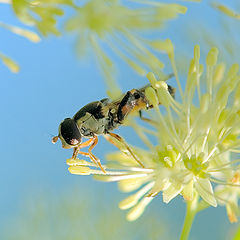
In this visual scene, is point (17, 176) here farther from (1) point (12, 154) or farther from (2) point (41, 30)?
(2) point (41, 30)

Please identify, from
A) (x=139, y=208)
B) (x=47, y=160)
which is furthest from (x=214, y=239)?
(x=139, y=208)

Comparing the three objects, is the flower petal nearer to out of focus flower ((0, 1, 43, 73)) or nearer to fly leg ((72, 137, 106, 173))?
fly leg ((72, 137, 106, 173))

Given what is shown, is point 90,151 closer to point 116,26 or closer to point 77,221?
point 116,26

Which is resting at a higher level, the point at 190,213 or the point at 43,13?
the point at 43,13

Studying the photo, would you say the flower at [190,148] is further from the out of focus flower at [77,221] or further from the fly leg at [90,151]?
the out of focus flower at [77,221]

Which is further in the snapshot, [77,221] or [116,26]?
[77,221]

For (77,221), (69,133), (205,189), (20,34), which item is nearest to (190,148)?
(205,189)

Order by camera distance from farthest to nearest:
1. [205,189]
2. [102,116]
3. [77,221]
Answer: [77,221]
[102,116]
[205,189]
